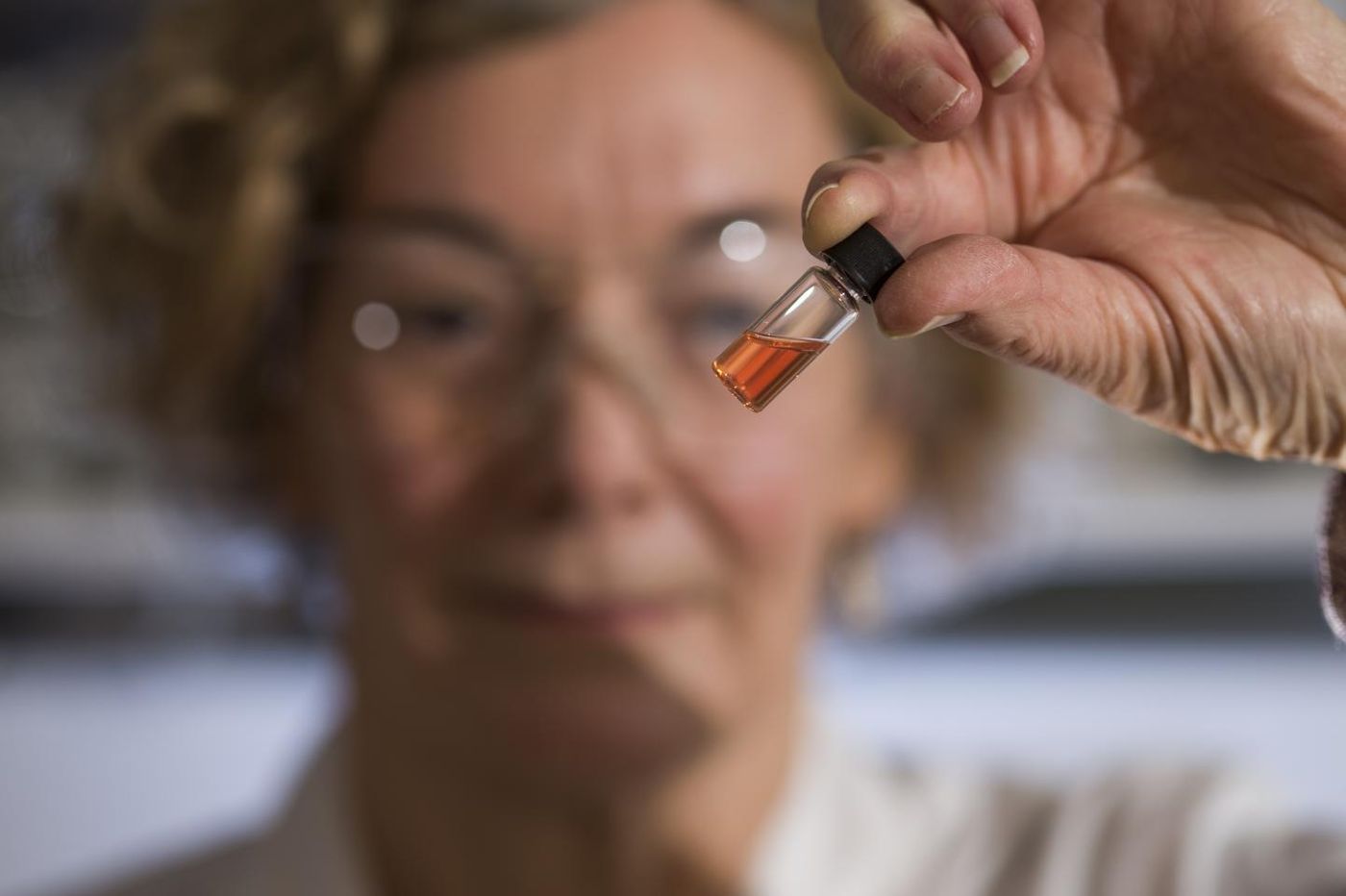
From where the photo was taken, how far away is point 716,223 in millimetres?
969

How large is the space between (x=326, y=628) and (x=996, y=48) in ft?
4.46

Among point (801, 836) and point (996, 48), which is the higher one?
point (996, 48)

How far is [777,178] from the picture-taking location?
39.4 inches

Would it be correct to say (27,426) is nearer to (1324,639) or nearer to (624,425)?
(624,425)

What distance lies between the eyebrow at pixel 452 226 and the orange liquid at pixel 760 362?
46cm

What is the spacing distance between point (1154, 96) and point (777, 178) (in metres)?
0.46

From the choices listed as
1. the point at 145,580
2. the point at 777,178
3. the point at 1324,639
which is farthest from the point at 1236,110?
the point at 145,580

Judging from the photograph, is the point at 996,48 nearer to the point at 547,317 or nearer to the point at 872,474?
the point at 547,317

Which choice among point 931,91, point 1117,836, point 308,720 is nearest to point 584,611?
point 1117,836

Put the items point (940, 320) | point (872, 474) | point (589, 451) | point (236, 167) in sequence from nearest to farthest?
point (940, 320) < point (589, 451) < point (236, 167) < point (872, 474)

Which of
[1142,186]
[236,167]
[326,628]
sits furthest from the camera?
[326,628]

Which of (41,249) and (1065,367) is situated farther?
(41,249)

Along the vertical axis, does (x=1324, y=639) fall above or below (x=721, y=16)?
below

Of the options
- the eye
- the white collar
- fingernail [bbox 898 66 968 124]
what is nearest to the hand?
fingernail [bbox 898 66 968 124]
